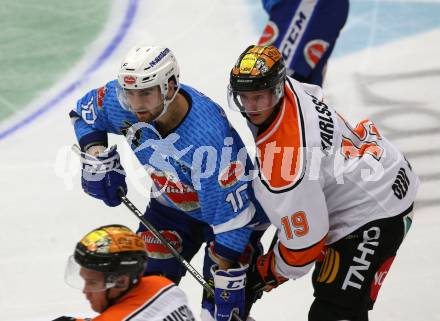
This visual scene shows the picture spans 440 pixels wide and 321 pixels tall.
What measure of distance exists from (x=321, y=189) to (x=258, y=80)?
42 cm

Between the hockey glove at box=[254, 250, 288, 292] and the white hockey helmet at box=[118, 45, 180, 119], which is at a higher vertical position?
the white hockey helmet at box=[118, 45, 180, 119]

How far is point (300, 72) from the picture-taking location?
17.3 feet

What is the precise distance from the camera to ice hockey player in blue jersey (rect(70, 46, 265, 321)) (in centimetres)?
A: 373

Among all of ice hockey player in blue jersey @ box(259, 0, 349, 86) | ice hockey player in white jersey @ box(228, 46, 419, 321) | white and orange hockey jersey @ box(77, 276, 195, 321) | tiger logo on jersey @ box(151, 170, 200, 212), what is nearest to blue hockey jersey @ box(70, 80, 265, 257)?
A: tiger logo on jersey @ box(151, 170, 200, 212)

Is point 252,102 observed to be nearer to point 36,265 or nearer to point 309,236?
point 309,236

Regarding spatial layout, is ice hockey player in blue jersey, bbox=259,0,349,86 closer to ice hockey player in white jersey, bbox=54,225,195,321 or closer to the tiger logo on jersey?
the tiger logo on jersey

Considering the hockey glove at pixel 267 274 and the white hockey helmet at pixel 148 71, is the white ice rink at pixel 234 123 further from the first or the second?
the white hockey helmet at pixel 148 71

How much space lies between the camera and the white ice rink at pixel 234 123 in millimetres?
4738

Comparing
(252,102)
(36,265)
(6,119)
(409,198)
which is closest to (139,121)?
(252,102)

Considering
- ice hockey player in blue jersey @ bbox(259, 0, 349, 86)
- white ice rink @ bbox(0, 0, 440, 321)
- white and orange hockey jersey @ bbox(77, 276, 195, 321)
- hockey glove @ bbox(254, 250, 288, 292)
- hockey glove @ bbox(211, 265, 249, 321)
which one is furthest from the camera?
ice hockey player in blue jersey @ bbox(259, 0, 349, 86)

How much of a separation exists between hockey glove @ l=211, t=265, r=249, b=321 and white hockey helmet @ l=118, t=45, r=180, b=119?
0.64 metres

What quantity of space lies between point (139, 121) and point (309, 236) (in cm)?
72

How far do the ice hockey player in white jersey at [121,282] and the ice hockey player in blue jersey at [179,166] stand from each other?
2.07 feet

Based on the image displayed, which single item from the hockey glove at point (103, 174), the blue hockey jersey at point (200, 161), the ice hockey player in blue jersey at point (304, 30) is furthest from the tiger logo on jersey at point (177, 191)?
the ice hockey player in blue jersey at point (304, 30)
